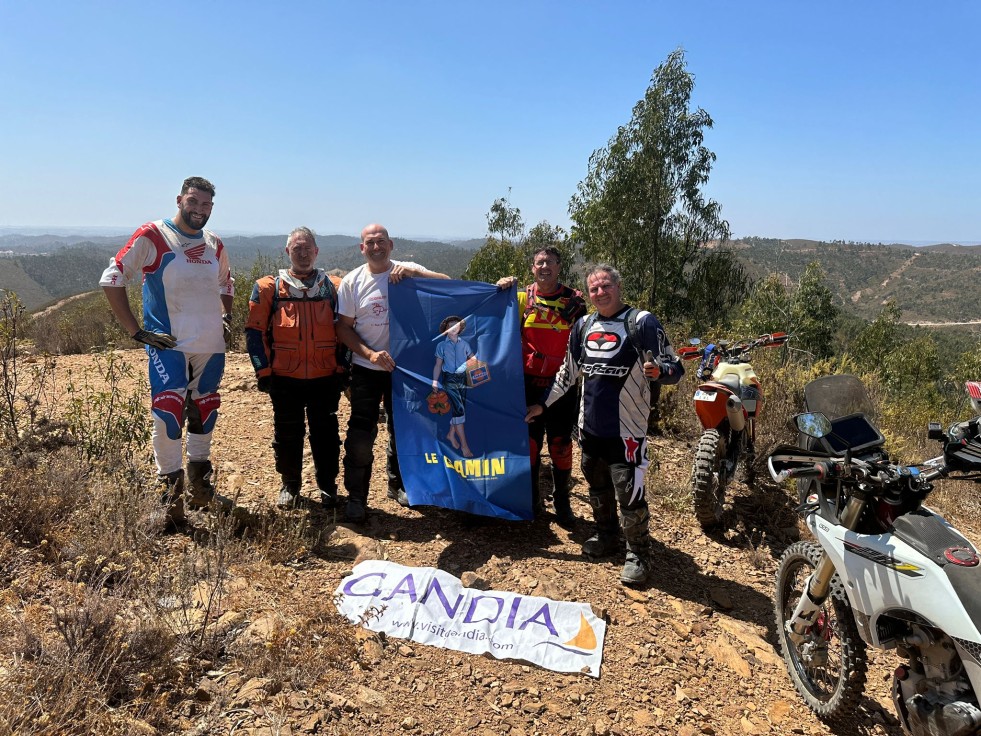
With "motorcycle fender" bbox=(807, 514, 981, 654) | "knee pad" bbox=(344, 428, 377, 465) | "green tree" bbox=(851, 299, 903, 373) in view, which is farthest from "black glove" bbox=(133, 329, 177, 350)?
"green tree" bbox=(851, 299, 903, 373)

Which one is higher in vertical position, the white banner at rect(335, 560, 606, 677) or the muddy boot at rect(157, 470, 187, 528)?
the muddy boot at rect(157, 470, 187, 528)

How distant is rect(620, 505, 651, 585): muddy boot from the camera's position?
11.7 ft

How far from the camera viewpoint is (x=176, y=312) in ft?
12.2

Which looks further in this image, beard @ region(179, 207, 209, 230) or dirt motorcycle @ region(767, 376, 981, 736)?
beard @ region(179, 207, 209, 230)

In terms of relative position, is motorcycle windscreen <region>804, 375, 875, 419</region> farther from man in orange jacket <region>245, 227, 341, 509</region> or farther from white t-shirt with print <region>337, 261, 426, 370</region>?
man in orange jacket <region>245, 227, 341, 509</region>

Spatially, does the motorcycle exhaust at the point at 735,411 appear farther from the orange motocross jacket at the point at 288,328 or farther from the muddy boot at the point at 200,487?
the muddy boot at the point at 200,487

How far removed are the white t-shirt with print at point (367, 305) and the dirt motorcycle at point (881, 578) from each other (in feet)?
9.15

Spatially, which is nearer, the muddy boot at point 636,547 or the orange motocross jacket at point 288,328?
the muddy boot at point 636,547

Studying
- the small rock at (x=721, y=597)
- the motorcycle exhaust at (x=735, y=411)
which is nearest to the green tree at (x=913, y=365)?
the motorcycle exhaust at (x=735, y=411)

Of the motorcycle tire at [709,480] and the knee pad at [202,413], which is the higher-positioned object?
the knee pad at [202,413]

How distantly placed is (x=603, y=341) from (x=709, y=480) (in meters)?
1.50

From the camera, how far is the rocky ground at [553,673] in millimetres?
2473

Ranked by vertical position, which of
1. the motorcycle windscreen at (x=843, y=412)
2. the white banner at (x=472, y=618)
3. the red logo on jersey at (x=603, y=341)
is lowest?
the white banner at (x=472, y=618)

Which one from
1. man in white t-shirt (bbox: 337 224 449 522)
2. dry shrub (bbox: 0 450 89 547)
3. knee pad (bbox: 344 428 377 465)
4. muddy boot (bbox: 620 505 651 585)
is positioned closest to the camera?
dry shrub (bbox: 0 450 89 547)
